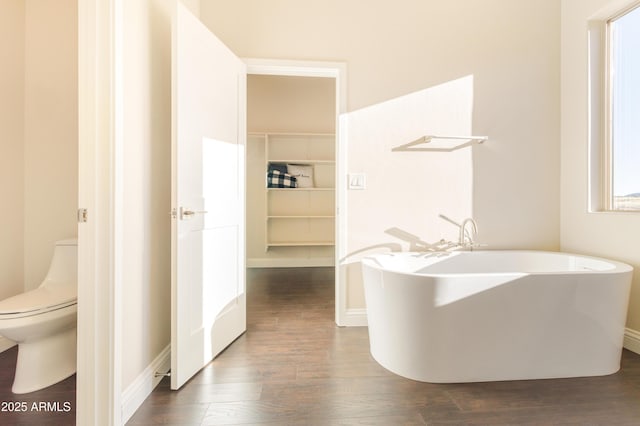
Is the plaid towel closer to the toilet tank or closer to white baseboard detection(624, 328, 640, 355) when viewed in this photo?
the toilet tank

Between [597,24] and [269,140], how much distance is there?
3.60 meters

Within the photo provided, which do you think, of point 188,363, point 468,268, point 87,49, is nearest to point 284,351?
point 188,363

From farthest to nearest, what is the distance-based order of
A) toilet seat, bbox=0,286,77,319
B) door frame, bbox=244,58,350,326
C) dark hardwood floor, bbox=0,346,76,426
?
door frame, bbox=244,58,350,326 → toilet seat, bbox=0,286,77,319 → dark hardwood floor, bbox=0,346,76,426

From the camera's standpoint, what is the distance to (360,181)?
2.34 meters

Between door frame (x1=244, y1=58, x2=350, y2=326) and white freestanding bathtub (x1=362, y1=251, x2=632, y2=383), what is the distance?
2.29ft

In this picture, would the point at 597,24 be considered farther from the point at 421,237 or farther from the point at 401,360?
the point at 401,360

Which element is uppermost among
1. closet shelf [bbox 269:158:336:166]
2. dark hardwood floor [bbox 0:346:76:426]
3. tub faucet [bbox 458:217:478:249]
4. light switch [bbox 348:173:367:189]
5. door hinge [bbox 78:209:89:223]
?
closet shelf [bbox 269:158:336:166]

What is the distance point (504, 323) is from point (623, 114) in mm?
1848

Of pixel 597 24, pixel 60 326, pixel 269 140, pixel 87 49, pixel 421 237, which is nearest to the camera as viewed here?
pixel 87 49

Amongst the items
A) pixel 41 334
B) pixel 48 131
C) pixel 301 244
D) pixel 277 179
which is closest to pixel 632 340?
pixel 301 244

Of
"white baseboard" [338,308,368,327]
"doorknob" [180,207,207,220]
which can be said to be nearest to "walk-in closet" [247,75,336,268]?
"white baseboard" [338,308,368,327]

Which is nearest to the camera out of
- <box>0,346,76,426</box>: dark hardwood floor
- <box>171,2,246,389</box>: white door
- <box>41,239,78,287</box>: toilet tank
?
<box>0,346,76,426</box>: dark hardwood floor

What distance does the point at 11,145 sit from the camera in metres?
1.94

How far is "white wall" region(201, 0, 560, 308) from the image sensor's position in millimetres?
2314
